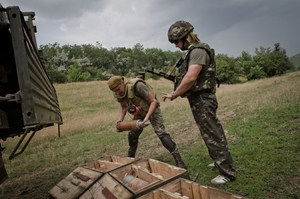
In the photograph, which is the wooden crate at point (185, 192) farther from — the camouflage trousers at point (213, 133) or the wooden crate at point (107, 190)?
the camouflage trousers at point (213, 133)

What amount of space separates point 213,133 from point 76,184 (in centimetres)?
226

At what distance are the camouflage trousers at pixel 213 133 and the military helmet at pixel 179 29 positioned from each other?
1.00 metres

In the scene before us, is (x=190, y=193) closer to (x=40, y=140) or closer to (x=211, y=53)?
(x=211, y=53)

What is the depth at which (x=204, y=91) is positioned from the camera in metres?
3.86

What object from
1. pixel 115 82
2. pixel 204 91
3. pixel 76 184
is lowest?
pixel 76 184

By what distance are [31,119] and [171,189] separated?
6.00 ft

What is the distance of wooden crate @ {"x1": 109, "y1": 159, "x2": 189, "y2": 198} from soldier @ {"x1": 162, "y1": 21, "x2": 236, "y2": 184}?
778mm

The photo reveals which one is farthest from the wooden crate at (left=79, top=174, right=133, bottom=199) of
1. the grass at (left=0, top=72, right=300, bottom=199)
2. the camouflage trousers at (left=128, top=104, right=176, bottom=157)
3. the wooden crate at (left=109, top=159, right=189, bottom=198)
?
the grass at (left=0, top=72, right=300, bottom=199)

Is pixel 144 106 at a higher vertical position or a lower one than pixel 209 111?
higher

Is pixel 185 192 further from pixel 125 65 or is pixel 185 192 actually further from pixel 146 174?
pixel 125 65

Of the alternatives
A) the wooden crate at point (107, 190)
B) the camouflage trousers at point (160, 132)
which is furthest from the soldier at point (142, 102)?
the wooden crate at point (107, 190)

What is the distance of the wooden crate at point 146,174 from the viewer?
3213 mm

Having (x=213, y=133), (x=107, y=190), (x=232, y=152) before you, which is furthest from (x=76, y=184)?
(x=232, y=152)

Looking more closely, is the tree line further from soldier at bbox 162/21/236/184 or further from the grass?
soldier at bbox 162/21/236/184
